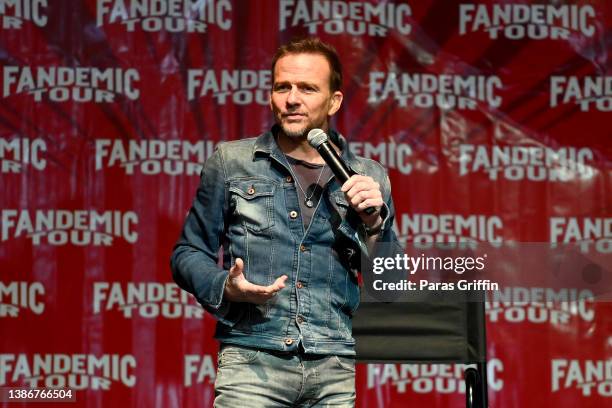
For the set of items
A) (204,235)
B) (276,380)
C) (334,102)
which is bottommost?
(276,380)

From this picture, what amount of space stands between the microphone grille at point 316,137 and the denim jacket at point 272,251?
0.11 m

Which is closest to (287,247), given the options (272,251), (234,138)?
(272,251)

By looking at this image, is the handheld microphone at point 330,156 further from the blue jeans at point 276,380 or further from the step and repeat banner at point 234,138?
the step and repeat banner at point 234,138

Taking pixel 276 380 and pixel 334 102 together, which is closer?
pixel 276 380

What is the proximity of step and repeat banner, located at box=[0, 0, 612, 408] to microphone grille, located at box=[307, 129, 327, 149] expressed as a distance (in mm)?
2041

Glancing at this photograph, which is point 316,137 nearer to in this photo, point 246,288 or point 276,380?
point 246,288

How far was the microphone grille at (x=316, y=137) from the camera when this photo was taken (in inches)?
86.3

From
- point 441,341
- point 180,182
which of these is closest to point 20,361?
point 180,182

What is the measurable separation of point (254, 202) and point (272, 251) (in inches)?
5.0

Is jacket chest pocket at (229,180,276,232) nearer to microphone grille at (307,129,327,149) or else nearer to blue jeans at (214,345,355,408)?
microphone grille at (307,129,327,149)

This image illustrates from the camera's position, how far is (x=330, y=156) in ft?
7.04

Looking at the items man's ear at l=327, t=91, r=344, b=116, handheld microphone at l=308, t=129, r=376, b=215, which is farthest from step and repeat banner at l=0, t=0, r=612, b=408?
handheld microphone at l=308, t=129, r=376, b=215

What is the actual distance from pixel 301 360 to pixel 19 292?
7.70 feet

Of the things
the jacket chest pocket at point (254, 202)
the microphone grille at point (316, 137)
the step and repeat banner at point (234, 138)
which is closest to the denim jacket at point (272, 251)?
the jacket chest pocket at point (254, 202)
